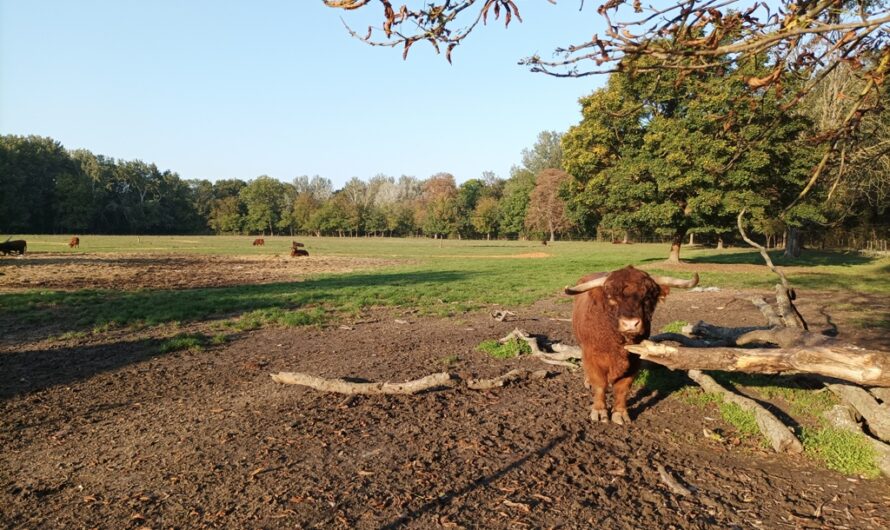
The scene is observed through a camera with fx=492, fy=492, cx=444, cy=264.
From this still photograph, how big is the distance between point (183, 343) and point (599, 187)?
24266 millimetres

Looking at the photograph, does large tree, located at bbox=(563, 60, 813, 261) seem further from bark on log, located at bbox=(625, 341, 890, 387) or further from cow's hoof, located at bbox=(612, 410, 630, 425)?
bark on log, located at bbox=(625, 341, 890, 387)

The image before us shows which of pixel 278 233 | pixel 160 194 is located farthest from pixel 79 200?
pixel 278 233

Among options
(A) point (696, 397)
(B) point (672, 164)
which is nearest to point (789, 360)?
(A) point (696, 397)

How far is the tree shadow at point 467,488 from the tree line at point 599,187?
3.24 m

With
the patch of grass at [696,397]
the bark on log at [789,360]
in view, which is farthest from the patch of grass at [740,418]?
the bark on log at [789,360]

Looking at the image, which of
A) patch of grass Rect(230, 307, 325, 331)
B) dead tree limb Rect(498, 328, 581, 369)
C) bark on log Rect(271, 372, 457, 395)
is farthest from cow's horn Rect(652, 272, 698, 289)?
patch of grass Rect(230, 307, 325, 331)

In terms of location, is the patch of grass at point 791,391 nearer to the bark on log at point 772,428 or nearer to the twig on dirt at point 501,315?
the bark on log at point 772,428

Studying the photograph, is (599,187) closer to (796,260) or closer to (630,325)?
(796,260)

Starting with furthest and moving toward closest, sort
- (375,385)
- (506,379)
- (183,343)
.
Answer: (183,343)
(506,379)
(375,385)

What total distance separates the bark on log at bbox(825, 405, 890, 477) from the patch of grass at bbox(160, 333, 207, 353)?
32.8 feet

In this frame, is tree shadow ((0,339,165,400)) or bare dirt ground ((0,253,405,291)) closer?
tree shadow ((0,339,165,400))

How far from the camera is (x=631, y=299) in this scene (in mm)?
5484

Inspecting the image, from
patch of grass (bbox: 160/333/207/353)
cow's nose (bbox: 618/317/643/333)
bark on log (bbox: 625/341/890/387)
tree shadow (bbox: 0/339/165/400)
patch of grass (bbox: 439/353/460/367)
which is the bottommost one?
tree shadow (bbox: 0/339/165/400)

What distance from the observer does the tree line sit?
1380 cm
